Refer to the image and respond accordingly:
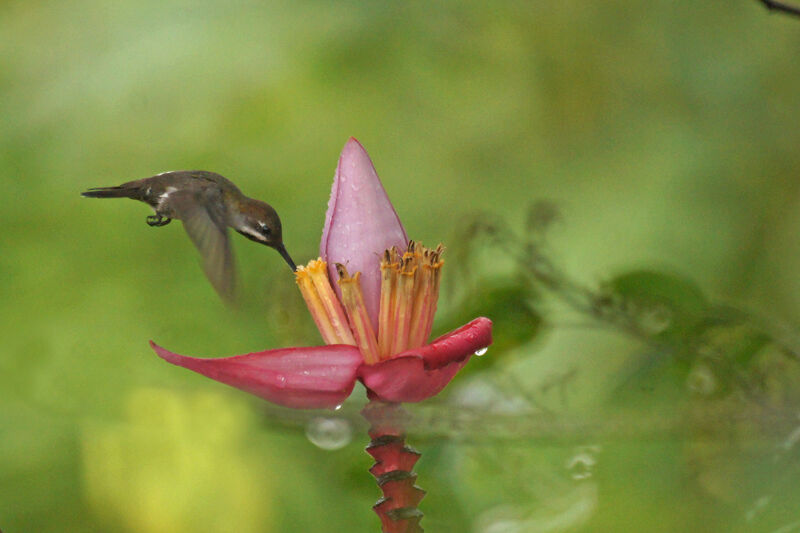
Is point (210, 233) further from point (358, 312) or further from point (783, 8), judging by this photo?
point (783, 8)

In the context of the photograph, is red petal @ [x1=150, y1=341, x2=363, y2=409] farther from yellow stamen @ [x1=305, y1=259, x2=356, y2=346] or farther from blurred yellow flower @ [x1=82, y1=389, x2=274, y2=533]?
blurred yellow flower @ [x1=82, y1=389, x2=274, y2=533]

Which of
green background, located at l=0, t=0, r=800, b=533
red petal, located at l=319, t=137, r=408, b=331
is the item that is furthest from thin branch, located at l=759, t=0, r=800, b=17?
green background, located at l=0, t=0, r=800, b=533

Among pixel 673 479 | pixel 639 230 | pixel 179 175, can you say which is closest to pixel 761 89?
pixel 639 230

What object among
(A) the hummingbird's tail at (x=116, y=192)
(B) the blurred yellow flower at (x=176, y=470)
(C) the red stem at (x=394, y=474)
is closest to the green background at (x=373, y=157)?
(B) the blurred yellow flower at (x=176, y=470)

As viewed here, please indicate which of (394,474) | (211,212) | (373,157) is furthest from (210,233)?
(373,157)

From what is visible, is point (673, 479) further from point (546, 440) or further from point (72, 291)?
point (72, 291)

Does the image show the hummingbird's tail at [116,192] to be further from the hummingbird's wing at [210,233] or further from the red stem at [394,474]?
the red stem at [394,474]
